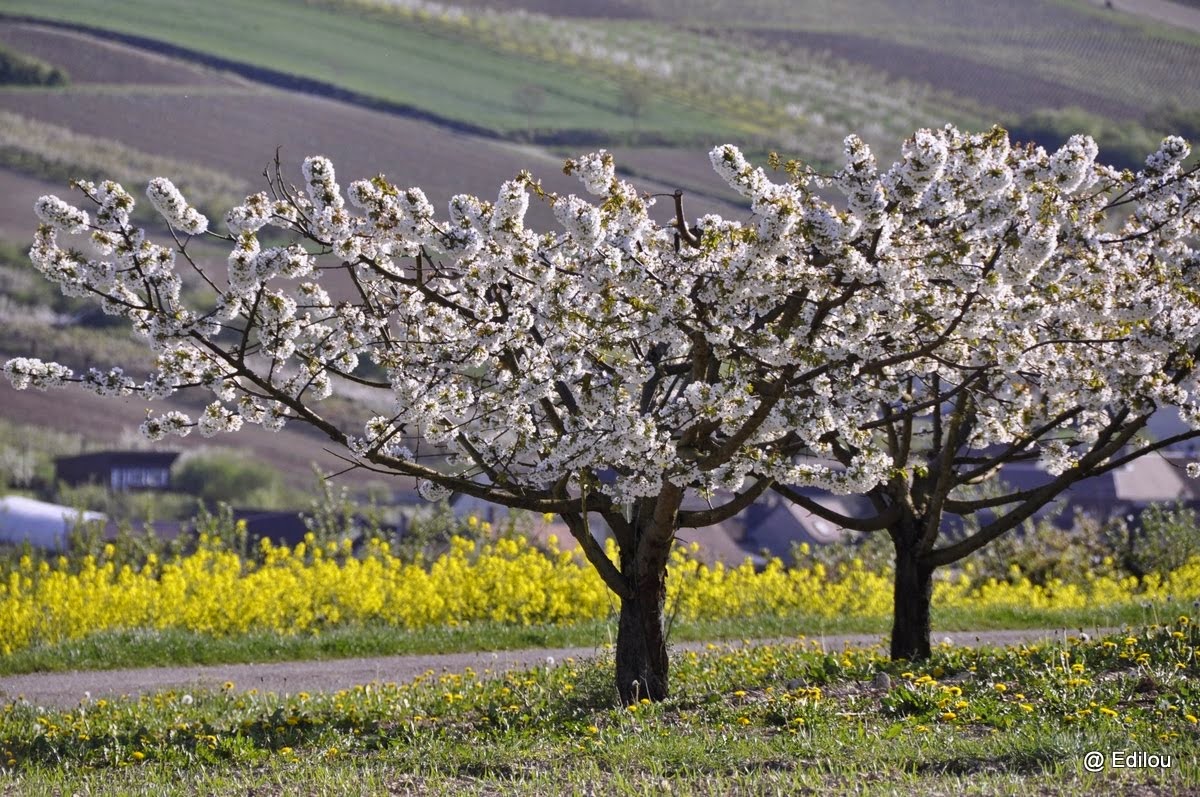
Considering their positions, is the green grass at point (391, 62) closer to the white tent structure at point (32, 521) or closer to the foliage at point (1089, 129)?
the foliage at point (1089, 129)

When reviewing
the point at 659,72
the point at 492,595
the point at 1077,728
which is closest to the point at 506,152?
the point at 659,72

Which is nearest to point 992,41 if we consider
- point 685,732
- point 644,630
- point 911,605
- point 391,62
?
point 391,62

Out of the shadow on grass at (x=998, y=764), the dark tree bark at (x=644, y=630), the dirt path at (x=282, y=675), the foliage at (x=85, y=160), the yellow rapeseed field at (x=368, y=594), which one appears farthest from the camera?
the foliage at (x=85, y=160)

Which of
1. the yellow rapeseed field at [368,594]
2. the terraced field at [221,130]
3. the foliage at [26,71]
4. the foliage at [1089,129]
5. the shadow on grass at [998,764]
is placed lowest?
the yellow rapeseed field at [368,594]

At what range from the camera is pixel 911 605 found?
914cm

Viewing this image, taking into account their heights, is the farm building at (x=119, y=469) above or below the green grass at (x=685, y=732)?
below

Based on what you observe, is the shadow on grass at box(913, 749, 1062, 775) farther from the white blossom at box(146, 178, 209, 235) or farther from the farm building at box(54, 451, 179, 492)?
the farm building at box(54, 451, 179, 492)

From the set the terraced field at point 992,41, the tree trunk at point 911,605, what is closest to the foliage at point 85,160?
the terraced field at point 992,41

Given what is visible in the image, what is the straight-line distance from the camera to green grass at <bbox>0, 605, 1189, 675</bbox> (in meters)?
11.4

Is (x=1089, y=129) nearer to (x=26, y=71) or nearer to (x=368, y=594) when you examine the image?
(x=26, y=71)

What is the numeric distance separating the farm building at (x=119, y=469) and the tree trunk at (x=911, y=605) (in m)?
20.6

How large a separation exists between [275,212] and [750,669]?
14.6 feet

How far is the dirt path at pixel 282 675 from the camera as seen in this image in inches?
390

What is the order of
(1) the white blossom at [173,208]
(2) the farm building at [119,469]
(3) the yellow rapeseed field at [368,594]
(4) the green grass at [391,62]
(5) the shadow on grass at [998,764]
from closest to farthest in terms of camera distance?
(5) the shadow on grass at [998,764], (1) the white blossom at [173,208], (3) the yellow rapeseed field at [368,594], (2) the farm building at [119,469], (4) the green grass at [391,62]
